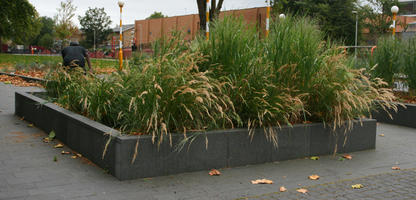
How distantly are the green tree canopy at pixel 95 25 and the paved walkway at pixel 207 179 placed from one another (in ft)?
300

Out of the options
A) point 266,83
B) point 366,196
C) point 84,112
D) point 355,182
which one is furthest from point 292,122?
point 84,112

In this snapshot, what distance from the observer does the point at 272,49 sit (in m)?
6.69

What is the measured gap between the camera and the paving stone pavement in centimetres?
470

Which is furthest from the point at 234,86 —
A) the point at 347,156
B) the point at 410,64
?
the point at 410,64

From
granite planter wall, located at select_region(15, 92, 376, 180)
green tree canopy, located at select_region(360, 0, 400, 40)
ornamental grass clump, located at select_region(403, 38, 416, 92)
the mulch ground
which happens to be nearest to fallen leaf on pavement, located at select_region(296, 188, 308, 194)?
granite planter wall, located at select_region(15, 92, 376, 180)

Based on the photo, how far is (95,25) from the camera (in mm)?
96000

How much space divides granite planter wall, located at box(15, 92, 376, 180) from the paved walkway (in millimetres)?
125

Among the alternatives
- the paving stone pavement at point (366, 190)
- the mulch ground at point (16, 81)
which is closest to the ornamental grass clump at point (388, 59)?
the paving stone pavement at point (366, 190)

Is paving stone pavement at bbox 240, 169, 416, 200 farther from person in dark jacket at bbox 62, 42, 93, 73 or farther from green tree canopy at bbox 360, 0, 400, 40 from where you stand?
green tree canopy at bbox 360, 0, 400, 40

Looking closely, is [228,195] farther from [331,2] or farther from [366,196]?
[331,2]

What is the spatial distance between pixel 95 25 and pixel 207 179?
9559 cm

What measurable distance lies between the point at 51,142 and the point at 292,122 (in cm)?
380

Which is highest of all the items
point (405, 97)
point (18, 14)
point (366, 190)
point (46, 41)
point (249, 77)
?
point (46, 41)

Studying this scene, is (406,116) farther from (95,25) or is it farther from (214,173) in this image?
(95,25)
